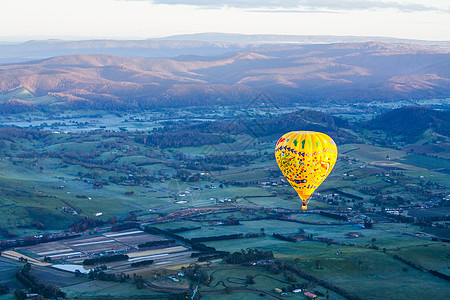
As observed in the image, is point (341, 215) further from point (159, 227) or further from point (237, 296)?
point (237, 296)

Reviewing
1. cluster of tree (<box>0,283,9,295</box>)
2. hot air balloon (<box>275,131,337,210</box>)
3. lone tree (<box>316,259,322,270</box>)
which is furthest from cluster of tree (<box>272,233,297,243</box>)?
cluster of tree (<box>0,283,9,295</box>)

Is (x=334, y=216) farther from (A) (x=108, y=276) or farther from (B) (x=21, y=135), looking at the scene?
(B) (x=21, y=135)

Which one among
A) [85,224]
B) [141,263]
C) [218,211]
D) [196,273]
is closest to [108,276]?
[141,263]

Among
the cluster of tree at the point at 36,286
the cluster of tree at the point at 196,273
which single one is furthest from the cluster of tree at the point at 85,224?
the cluster of tree at the point at 196,273

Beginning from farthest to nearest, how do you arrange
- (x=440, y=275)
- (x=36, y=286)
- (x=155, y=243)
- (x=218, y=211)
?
(x=218, y=211)
(x=155, y=243)
(x=440, y=275)
(x=36, y=286)

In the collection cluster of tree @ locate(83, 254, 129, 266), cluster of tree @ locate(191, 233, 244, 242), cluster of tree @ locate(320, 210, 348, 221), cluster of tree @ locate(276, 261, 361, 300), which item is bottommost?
cluster of tree @ locate(320, 210, 348, 221)

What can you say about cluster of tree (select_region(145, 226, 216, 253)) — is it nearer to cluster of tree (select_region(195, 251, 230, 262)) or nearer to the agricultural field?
the agricultural field
